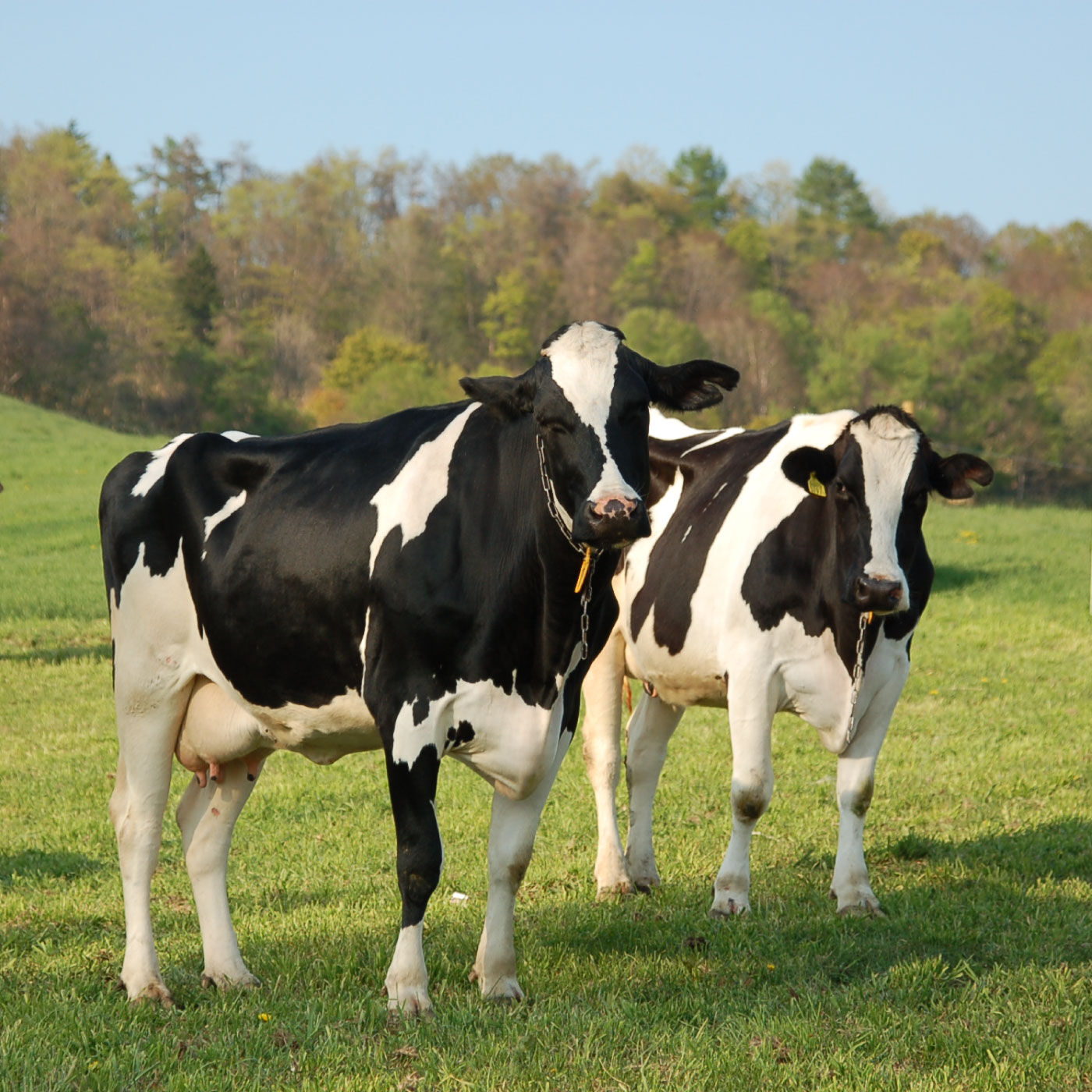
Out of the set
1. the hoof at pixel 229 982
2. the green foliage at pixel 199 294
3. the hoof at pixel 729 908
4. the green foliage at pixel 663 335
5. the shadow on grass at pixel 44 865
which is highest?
the green foliage at pixel 199 294

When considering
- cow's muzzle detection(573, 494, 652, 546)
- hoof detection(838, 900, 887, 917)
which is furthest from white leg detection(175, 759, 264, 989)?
hoof detection(838, 900, 887, 917)

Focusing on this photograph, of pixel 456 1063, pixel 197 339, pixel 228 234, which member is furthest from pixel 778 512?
pixel 228 234

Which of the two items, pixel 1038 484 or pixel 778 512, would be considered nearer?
pixel 778 512

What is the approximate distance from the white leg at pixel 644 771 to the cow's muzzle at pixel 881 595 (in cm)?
200

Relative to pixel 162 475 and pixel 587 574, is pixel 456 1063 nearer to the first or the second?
pixel 587 574

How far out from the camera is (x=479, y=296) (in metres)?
93.1

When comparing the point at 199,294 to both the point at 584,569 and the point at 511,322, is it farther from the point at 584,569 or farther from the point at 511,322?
the point at 584,569

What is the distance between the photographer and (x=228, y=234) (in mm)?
98250

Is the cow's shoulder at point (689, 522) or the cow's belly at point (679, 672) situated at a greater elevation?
the cow's shoulder at point (689, 522)

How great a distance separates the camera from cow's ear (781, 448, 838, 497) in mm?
6707

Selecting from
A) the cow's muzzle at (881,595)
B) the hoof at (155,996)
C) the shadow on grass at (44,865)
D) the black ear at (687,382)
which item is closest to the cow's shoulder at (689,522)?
the cow's muzzle at (881,595)

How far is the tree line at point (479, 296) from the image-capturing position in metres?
72.8

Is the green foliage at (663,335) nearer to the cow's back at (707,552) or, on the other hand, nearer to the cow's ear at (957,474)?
the cow's back at (707,552)

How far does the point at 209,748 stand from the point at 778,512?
3.04 m
